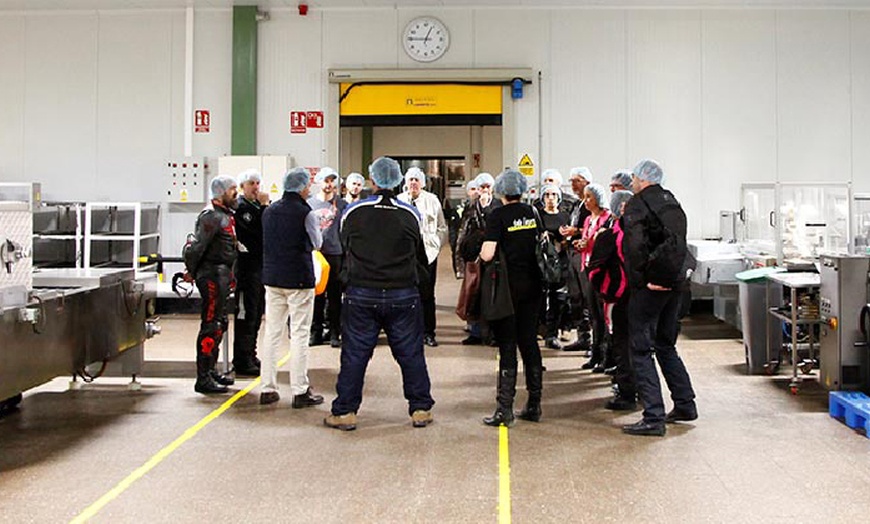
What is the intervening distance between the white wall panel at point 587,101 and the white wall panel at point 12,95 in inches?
240

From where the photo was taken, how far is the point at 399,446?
14.1ft

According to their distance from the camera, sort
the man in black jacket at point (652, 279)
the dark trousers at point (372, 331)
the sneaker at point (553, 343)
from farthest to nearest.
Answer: the sneaker at point (553, 343), the dark trousers at point (372, 331), the man in black jacket at point (652, 279)

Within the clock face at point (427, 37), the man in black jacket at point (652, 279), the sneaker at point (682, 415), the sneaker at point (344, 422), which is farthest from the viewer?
the clock face at point (427, 37)

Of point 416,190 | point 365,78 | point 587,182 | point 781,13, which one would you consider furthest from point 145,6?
point 781,13

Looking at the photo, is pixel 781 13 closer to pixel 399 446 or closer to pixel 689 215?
pixel 689 215

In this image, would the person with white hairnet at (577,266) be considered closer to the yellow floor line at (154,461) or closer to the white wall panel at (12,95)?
the yellow floor line at (154,461)

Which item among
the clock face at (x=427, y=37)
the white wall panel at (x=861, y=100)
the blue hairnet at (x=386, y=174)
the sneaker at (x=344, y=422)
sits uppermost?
the clock face at (x=427, y=37)

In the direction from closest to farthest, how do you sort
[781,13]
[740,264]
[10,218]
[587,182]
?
[10,218], [587,182], [740,264], [781,13]

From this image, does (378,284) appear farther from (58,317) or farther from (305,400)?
(58,317)

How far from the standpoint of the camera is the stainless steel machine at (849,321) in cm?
498

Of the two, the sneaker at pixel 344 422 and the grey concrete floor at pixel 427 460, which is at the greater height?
the sneaker at pixel 344 422

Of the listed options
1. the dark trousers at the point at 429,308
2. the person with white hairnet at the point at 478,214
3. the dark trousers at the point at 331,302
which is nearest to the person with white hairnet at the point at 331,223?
the dark trousers at the point at 331,302

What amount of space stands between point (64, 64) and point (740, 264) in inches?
304

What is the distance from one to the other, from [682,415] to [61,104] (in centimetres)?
815
